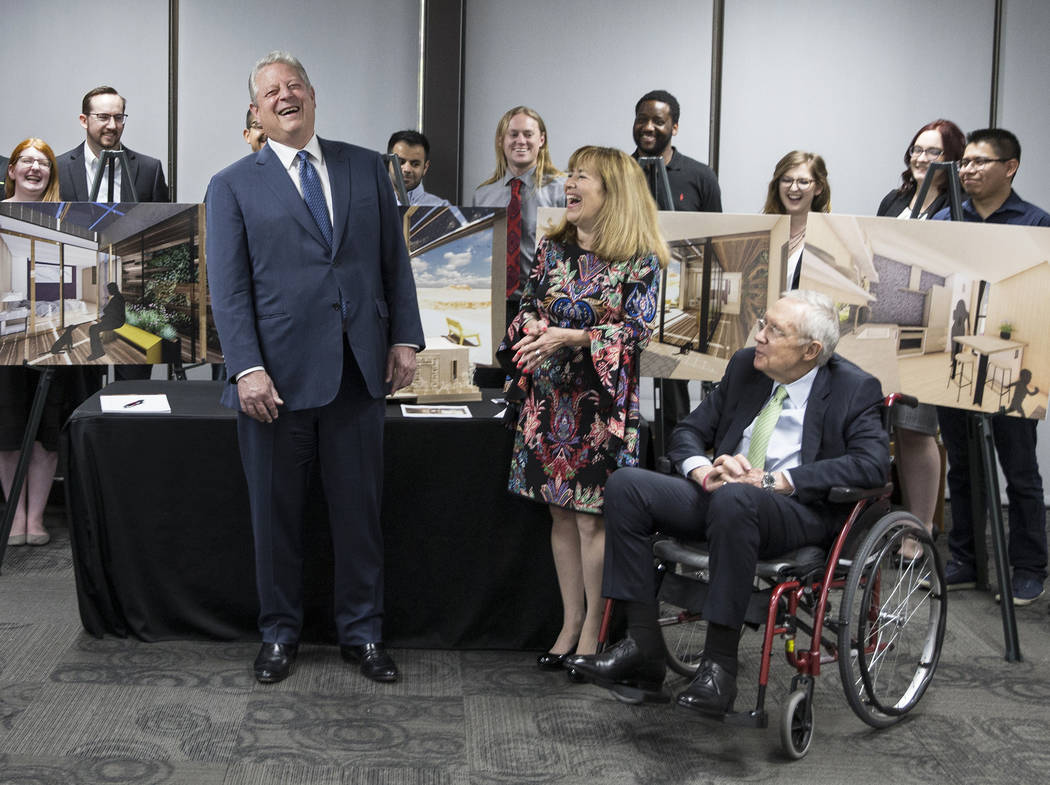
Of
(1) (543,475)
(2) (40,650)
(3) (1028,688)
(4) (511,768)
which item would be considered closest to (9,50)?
(2) (40,650)

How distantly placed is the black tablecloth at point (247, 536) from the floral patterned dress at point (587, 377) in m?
0.22

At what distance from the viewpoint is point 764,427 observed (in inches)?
122

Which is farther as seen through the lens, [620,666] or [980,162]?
[980,162]

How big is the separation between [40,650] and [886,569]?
2434 mm

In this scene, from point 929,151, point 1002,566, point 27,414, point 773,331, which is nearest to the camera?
point 773,331

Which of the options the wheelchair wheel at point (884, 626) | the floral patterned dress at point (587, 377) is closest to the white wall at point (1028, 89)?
the wheelchair wheel at point (884, 626)

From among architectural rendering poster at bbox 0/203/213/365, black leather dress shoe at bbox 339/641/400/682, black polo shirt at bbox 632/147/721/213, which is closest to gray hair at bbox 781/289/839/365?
black leather dress shoe at bbox 339/641/400/682

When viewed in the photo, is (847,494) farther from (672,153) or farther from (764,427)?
(672,153)

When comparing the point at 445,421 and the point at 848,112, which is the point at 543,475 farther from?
the point at 848,112

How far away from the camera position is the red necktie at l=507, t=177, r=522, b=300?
4.19 m

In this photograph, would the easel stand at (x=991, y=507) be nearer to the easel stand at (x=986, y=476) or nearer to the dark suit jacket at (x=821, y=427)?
the easel stand at (x=986, y=476)

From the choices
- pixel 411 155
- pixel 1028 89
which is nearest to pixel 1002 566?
pixel 411 155

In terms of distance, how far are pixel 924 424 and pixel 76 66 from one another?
13.8 ft

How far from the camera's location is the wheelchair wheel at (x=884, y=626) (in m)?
2.81
